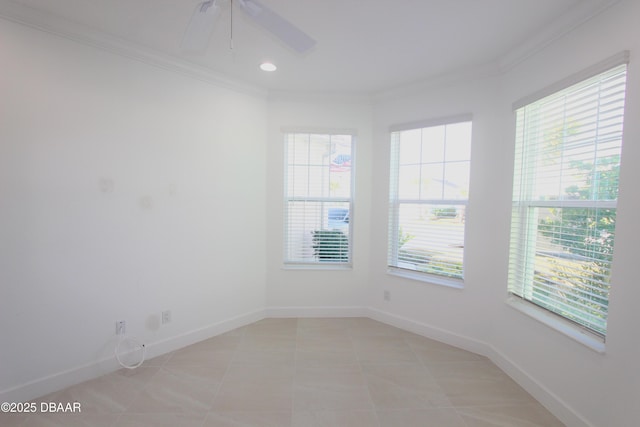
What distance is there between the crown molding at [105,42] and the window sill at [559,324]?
131 inches

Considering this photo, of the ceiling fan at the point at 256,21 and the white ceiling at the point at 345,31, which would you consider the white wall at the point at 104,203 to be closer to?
the white ceiling at the point at 345,31

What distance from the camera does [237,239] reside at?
351 centimetres

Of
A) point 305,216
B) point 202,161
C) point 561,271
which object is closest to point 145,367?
point 202,161

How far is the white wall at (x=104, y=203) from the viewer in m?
2.14

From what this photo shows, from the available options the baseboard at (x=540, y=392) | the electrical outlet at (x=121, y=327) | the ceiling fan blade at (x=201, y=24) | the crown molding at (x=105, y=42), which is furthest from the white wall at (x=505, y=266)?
the electrical outlet at (x=121, y=327)

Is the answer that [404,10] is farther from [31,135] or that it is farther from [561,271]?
[31,135]

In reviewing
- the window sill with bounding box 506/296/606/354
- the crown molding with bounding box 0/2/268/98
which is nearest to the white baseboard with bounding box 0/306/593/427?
the window sill with bounding box 506/296/606/354

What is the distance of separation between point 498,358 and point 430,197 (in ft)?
5.23

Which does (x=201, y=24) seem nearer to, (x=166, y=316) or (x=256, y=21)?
(x=256, y=21)

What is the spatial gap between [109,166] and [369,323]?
3.01 metres

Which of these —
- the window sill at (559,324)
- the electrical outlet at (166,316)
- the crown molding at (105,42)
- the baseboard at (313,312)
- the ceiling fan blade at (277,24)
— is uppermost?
the crown molding at (105,42)

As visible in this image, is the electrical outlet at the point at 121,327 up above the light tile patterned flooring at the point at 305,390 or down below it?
above

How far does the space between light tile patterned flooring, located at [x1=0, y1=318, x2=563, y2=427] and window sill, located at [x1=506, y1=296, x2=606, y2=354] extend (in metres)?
0.58

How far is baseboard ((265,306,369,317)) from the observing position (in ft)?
12.6
